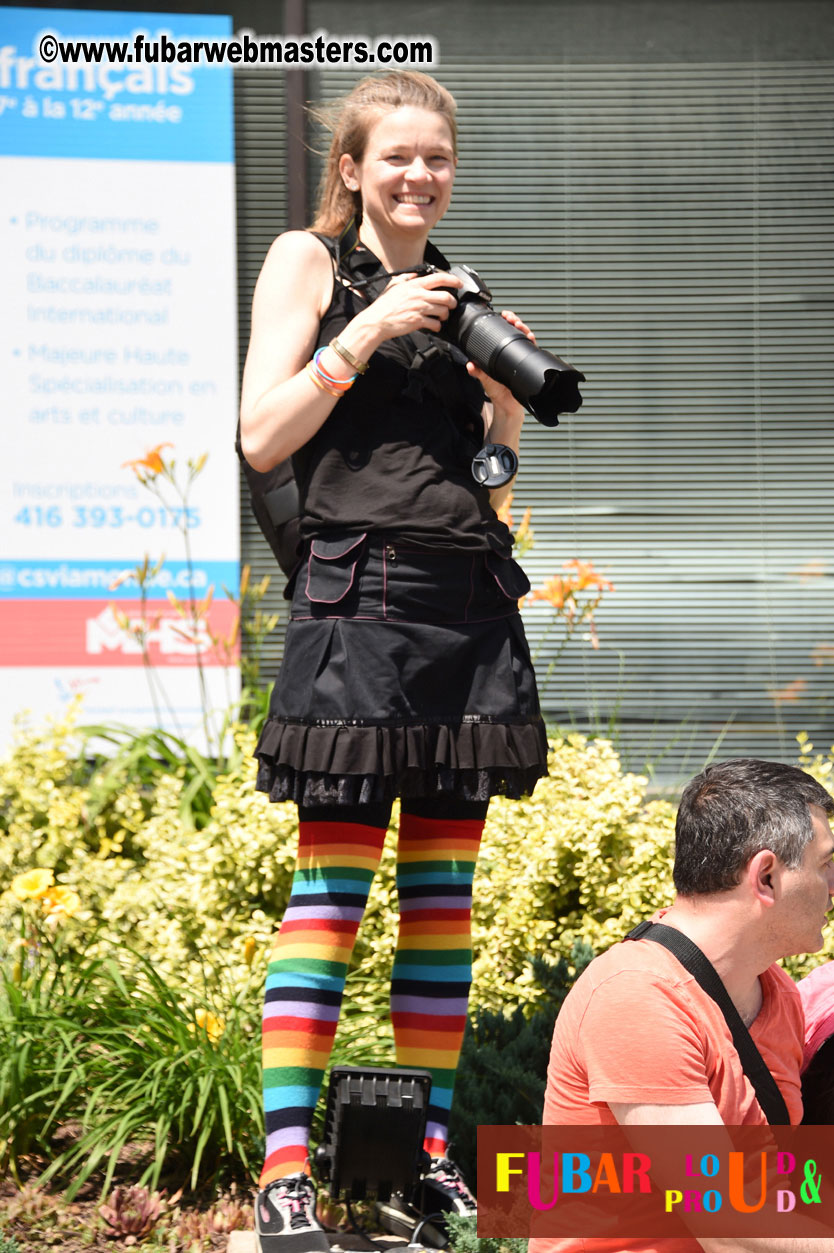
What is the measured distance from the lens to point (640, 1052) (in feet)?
5.23

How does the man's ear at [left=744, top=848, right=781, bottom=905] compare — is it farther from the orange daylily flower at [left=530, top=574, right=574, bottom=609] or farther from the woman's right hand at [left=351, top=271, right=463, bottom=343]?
the orange daylily flower at [left=530, top=574, right=574, bottom=609]

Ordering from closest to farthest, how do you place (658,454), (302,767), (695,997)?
(695,997) → (302,767) → (658,454)

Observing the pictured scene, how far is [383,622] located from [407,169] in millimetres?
785

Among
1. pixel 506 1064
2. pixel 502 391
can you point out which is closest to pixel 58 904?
pixel 506 1064

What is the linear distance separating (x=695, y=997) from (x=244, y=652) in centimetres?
367

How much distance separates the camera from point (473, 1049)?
9.47 feet

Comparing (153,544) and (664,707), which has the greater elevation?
(153,544)

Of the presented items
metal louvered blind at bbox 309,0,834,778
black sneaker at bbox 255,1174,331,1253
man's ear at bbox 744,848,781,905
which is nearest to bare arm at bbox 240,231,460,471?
man's ear at bbox 744,848,781,905

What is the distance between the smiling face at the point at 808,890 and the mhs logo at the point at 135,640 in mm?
3442

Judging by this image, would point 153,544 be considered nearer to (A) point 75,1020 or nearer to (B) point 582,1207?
(A) point 75,1020

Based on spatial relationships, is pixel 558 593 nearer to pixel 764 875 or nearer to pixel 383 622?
pixel 383 622

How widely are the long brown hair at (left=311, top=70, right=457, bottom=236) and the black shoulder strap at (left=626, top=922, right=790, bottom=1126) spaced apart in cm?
139

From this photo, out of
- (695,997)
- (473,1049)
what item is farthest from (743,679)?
(695,997)

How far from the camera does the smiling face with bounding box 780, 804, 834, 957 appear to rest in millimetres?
1734
